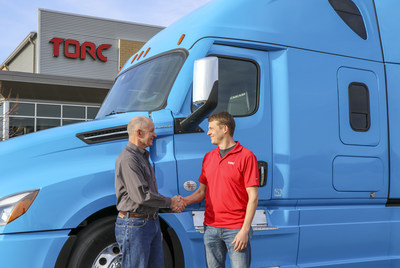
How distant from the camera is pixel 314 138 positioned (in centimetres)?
468

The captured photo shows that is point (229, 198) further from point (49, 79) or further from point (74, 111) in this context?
point (74, 111)

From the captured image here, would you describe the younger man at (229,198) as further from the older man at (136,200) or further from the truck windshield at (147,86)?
the truck windshield at (147,86)

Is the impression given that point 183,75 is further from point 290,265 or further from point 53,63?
point 53,63

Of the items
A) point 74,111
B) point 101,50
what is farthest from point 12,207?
point 101,50

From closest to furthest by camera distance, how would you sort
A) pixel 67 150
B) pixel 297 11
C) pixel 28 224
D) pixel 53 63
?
pixel 28 224, pixel 67 150, pixel 297 11, pixel 53 63

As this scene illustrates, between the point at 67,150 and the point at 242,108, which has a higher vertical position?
the point at 242,108

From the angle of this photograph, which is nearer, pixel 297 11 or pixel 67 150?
pixel 67 150

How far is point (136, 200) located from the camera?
3.25 metres

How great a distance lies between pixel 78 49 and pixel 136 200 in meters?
29.3

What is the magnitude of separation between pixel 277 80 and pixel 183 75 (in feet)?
3.34

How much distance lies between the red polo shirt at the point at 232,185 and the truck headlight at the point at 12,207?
1.41m

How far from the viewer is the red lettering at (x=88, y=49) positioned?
31.0m

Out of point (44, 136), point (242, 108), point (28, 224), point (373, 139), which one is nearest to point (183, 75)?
point (242, 108)

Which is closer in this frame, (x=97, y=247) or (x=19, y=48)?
(x=97, y=247)
